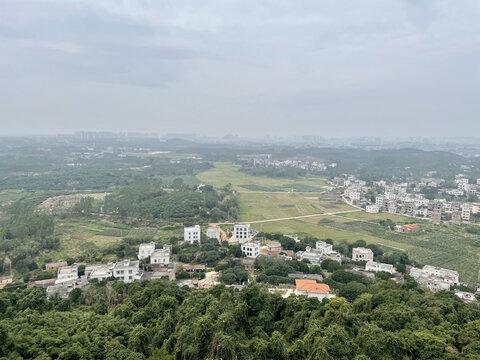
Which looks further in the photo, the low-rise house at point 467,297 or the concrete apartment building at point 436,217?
the concrete apartment building at point 436,217

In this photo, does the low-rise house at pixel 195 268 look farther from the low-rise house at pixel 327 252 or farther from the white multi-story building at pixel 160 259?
the low-rise house at pixel 327 252

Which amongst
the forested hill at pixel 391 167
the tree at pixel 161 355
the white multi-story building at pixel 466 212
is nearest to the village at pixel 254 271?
the tree at pixel 161 355

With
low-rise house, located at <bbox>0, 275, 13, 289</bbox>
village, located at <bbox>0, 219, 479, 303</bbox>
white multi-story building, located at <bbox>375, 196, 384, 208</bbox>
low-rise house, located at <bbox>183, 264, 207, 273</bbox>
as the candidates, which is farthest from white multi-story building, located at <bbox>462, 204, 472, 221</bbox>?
low-rise house, located at <bbox>0, 275, 13, 289</bbox>

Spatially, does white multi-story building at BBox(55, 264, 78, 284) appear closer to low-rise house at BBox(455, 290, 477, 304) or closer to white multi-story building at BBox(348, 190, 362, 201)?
low-rise house at BBox(455, 290, 477, 304)

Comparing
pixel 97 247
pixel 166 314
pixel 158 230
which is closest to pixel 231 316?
pixel 166 314

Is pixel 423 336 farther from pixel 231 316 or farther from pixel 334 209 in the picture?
pixel 334 209
